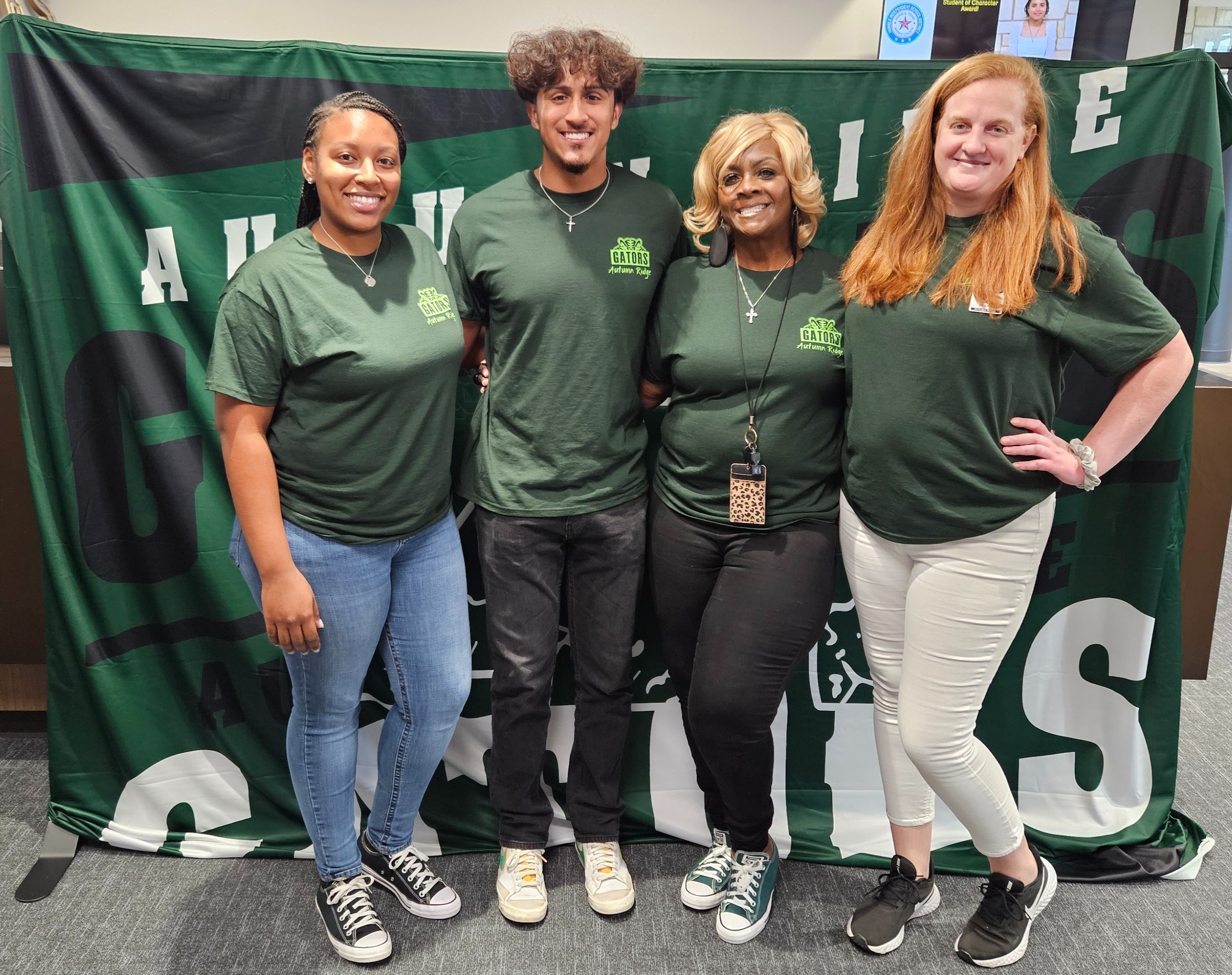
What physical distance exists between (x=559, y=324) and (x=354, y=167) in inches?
18.1

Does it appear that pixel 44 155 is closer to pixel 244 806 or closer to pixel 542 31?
pixel 542 31

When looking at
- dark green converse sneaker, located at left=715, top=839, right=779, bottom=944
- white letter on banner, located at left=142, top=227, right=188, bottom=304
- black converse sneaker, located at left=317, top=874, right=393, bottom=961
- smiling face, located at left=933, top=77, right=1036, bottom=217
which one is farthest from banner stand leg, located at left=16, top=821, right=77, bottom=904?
smiling face, located at left=933, top=77, right=1036, bottom=217

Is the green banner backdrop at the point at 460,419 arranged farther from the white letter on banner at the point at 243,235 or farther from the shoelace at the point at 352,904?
the shoelace at the point at 352,904

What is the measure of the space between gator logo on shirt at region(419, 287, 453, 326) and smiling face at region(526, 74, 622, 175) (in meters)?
0.35

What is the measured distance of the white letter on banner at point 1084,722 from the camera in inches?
86.5

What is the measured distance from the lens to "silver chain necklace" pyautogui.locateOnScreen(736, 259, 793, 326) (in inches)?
67.6

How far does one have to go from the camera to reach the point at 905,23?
4.01 metres

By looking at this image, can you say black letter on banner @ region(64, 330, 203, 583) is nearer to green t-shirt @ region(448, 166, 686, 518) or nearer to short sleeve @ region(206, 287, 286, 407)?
short sleeve @ region(206, 287, 286, 407)

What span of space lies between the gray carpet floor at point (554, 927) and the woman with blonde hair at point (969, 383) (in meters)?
0.42

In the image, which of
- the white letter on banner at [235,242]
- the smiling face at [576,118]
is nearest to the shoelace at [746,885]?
the smiling face at [576,118]

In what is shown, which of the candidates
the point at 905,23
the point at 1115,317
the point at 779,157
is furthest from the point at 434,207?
the point at 905,23

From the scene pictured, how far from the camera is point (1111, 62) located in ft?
6.37

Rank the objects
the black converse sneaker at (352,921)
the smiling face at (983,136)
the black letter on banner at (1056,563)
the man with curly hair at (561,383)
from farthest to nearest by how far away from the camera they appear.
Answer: the black letter on banner at (1056,563) < the black converse sneaker at (352,921) < the man with curly hair at (561,383) < the smiling face at (983,136)

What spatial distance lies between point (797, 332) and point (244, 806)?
5.67ft
